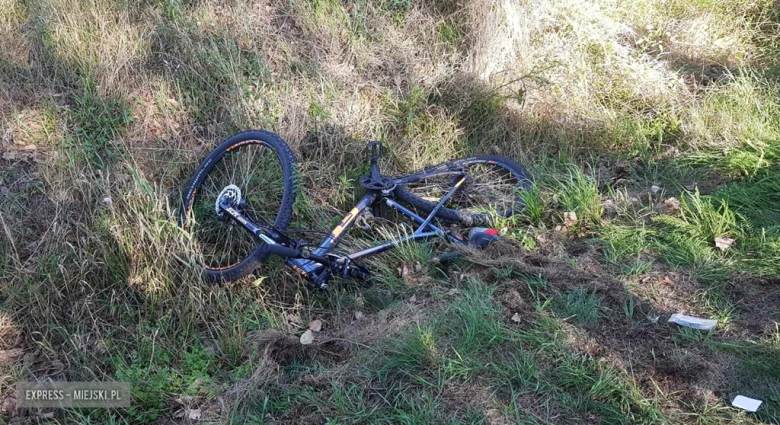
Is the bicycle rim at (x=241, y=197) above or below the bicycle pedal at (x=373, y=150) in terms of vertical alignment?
below

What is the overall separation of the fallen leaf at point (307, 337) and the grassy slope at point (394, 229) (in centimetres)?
6

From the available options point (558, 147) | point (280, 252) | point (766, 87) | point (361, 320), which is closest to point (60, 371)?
point (280, 252)

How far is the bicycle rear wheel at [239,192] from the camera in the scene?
4.41 m

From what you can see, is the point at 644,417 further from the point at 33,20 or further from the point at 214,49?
the point at 33,20

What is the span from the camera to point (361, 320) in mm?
3863

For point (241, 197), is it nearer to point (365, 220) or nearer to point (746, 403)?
point (365, 220)

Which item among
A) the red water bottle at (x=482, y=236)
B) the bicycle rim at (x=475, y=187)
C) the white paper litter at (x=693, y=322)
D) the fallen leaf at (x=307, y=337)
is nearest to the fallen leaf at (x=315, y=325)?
the fallen leaf at (x=307, y=337)

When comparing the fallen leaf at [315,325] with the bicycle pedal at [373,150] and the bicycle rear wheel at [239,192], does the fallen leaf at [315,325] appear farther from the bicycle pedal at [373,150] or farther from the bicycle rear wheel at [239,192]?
the bicycle pedal at [373,150]

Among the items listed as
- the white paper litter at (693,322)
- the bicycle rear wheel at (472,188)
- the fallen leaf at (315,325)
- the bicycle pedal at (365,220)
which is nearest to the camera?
the white paper litter at (693,322)

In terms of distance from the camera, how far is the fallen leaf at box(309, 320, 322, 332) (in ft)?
12.6

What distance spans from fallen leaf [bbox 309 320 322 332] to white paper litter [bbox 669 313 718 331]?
2.08 m

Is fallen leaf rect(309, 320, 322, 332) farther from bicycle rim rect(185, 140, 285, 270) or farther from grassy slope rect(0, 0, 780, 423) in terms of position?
bicycle rim rect(185, 140, 285, 270)

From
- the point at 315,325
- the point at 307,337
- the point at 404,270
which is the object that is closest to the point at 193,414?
the point at 307,337

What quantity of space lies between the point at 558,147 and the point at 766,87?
2.00 meters
